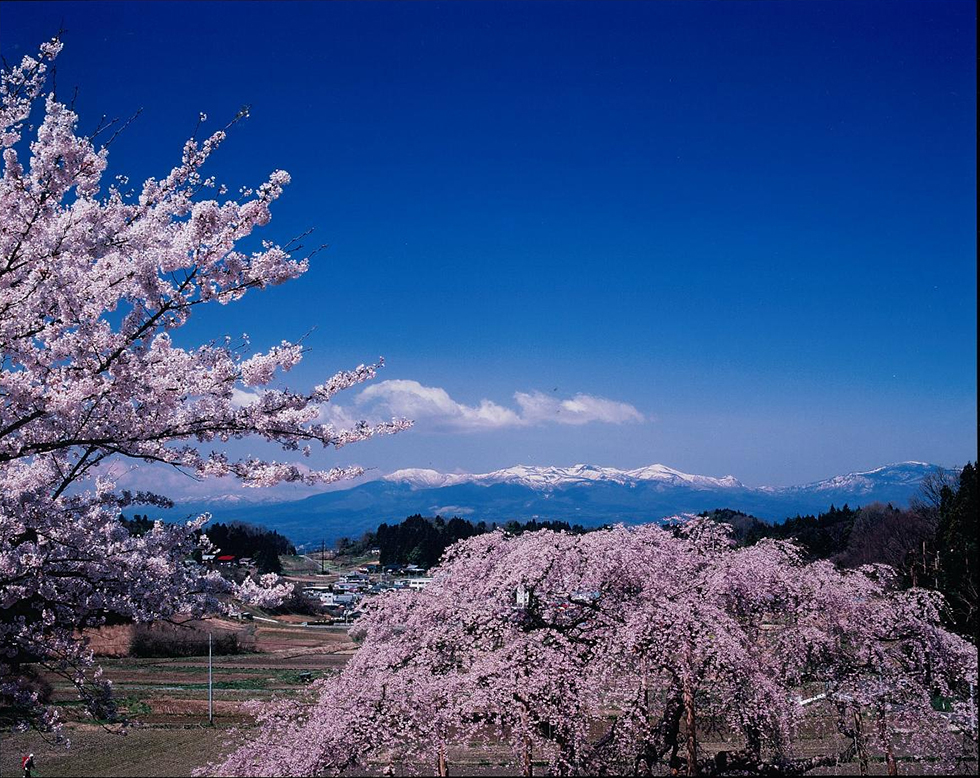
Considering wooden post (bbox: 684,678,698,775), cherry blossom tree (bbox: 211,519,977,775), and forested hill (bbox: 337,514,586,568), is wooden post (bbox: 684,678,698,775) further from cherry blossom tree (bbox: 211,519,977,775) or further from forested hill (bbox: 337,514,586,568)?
forested hill (bbox: 337,514,586,568)

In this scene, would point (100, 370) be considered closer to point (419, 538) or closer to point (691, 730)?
point (691, 730)

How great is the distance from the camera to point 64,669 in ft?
19.3

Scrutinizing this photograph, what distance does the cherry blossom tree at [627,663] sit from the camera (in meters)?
10.5

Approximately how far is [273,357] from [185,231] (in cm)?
111

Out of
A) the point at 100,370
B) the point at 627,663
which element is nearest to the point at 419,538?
the point at 627,663

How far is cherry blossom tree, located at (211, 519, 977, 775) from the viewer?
10.5 meters

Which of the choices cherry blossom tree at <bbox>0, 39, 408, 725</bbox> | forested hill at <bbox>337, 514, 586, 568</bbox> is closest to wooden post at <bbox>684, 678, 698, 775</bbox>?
cherry blossom tree at <bbox>0, 39, 408, 725</bbox>

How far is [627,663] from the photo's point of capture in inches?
424

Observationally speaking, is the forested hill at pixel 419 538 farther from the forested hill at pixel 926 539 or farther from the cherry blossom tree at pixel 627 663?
the cherry blossom tree at pixel 627 663

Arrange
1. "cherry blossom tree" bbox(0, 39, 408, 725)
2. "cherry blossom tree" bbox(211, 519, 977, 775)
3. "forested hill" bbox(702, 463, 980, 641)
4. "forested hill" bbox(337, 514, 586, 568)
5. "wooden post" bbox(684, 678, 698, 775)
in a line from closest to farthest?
"cherry blossom tree" bbox(0, 39, 408, 725) → "cherry blossom tree" bbox(211, 519, 977, 775) → "wooden post" bbox(684, 678, 698, 775) → "forested hill" bbox(702, 463, 980, 641) → "forested hill" bbox(337, 514, 586, 568)

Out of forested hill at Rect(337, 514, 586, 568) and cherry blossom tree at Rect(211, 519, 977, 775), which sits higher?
cherry blossom tree at Rect(211, 519, 977, 775)

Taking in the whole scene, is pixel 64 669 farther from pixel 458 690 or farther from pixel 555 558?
pixel 555 558

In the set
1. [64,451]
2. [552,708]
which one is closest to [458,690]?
[552,708]

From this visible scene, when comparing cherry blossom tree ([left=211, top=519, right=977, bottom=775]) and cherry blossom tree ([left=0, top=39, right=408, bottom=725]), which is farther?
cherry blossom tree ([left=211, top=519, right=977, bottom=775])
